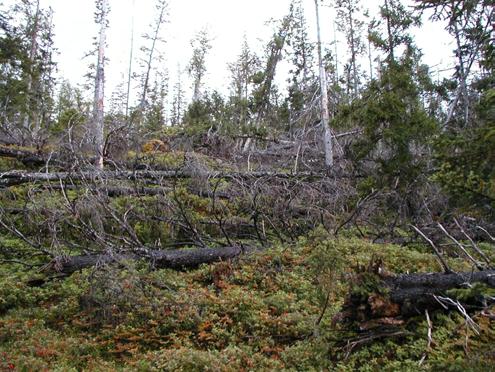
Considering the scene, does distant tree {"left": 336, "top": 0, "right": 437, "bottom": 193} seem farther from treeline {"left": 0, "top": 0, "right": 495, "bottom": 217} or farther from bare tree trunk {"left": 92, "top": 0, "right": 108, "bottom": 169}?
bare tree trunk {"left": 92, "top": 0, "right": 108, "bottom": 169}

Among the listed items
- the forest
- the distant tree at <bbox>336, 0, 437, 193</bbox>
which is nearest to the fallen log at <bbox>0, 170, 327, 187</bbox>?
the forest

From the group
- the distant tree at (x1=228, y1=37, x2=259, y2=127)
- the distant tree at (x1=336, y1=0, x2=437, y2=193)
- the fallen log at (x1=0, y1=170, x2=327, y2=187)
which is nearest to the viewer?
the fallen log at (x1=0, y1=170, x2=327, y2=187)

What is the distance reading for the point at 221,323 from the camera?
601 cm

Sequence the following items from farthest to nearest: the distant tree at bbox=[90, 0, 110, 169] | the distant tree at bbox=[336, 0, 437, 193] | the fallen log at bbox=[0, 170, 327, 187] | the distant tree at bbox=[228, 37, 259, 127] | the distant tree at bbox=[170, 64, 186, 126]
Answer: the distant tree at bbox=[170, 64, 186, 126]
the distant tree at bbox=[228, 37, 259, 127]
the distant tree at bbox=[90, 0, 110, 169]
the distant tree at bbox=[336, 0, 437, 193]
the fallen log at bbox=[0, 170, 327, 187]

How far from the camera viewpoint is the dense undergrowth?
15.4ft

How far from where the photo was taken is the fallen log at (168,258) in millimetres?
7761

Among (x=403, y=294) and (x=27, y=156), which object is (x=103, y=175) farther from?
(x=403, y=294)

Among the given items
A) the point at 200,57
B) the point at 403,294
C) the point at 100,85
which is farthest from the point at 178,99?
the point at 403,294

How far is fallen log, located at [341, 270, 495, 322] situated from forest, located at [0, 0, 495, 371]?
19 mm

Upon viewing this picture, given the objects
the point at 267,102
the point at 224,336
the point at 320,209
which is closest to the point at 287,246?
the point at 320,209

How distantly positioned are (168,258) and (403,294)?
4.68 metres

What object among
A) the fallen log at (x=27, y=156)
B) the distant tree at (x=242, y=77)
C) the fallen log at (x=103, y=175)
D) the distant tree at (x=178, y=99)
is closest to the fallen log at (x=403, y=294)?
the fallen log at (x=103, y=175)

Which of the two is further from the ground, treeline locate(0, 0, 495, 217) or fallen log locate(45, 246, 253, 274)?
treeline locate(0, 0, 495, 217)

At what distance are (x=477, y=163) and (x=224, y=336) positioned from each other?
3879mm
